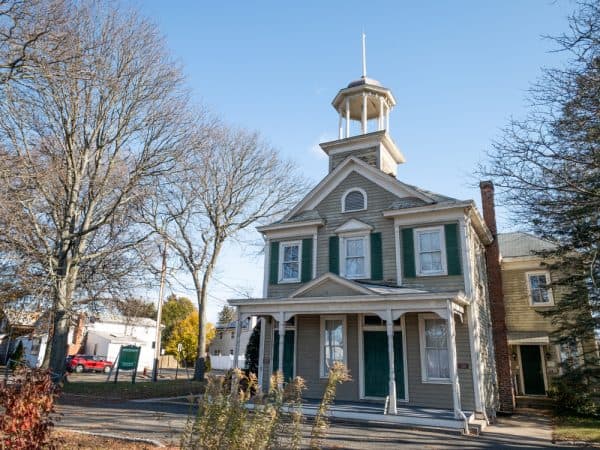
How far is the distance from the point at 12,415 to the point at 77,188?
1274 cm

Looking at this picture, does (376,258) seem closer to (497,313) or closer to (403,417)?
(403,417)

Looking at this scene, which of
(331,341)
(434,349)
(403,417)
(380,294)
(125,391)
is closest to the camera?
(403,417)

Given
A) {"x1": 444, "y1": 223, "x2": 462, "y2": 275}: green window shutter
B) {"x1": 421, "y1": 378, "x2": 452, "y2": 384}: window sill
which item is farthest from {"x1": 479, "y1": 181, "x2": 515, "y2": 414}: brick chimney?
{"x1": 421, "y1": 378, "x2": 452, "y2": 384}: window sill

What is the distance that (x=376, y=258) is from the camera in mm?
14938

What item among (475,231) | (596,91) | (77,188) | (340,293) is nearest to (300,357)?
(340,293)

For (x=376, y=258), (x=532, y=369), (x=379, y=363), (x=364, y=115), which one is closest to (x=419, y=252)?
(x=376, y=258)

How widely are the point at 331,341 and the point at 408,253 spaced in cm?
411

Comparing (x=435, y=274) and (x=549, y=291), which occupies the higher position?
(x=549, y=291)

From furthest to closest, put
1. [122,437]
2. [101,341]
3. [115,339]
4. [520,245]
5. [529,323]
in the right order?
1. [101,341]
2. [115,339]
3. [520,245]
4. [529,323]
5. [122,437]

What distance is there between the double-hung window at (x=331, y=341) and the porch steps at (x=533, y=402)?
838cm

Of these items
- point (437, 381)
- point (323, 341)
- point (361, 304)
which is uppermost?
point (361, 304)

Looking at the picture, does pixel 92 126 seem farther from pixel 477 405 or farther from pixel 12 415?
pixel 477 405

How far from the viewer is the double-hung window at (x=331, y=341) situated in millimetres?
14547

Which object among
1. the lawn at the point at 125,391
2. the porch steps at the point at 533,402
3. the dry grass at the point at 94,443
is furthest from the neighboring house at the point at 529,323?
the dry grass at the point at 94,443
